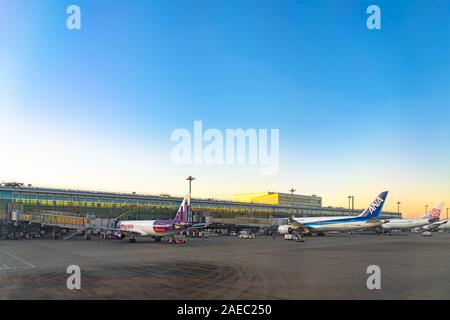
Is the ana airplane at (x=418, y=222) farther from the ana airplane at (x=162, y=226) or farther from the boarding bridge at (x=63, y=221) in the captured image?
the boarding bridge at (x=63, y=221)

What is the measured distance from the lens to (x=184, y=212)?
55.0m

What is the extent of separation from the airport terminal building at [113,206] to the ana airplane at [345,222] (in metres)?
19.8

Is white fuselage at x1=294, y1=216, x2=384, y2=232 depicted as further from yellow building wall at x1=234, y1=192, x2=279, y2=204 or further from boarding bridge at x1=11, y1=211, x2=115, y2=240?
yellow building wall at x1=234, y1=192, x2=279, y2=204

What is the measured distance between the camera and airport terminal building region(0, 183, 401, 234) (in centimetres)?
8694

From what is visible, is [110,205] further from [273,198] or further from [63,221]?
[273,198]

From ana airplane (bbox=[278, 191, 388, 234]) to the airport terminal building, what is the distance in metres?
19.8

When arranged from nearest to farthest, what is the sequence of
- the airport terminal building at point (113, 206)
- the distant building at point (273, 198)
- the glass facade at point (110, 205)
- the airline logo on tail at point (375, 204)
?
the airline logo on tail at point (375, 204) < the airport terminal building at point (113, 206) < the glass facade at point (110, 205) < the distant building at point (273, 198)

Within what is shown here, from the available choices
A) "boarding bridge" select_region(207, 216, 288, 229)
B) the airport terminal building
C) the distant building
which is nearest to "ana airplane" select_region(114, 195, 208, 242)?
the airport terminal building

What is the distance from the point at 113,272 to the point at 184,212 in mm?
33044

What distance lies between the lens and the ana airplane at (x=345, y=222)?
249ft

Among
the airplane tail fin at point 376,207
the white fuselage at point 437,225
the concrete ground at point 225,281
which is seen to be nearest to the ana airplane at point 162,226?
the concrete ground at point 225,281

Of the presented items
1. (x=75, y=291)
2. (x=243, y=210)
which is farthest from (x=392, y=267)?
(x=243, y=210)

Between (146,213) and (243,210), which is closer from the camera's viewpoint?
(146,213)

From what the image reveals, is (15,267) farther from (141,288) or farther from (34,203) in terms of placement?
(34,203)
